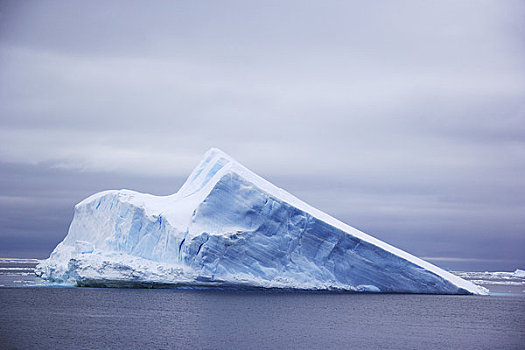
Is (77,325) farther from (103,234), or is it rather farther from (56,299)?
(103,234)

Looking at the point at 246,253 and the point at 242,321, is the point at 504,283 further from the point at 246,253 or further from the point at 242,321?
the point at 242,321

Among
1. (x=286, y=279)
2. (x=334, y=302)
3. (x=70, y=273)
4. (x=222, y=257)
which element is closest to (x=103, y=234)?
(x=70, y=273)

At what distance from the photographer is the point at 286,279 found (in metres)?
26.2

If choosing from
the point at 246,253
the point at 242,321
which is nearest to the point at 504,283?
the point at 246,253

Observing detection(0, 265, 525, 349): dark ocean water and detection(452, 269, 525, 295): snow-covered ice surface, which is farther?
detection(452, 269, 525, 295): snow-covered ice surface

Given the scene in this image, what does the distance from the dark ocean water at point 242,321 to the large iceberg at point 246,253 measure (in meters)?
0.86

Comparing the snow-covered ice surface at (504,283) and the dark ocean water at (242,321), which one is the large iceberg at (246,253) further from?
the snow-covered ice surface at (504,283)

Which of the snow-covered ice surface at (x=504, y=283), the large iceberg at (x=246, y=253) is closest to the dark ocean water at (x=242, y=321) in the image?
the large iceberg at (x=246, y=253)

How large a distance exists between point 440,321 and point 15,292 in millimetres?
18256

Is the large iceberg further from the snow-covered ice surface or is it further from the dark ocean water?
the snow-covered ice surface

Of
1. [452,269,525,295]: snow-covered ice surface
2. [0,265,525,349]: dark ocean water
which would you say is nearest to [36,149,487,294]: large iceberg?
[0,265,525,349]: dark ocean water

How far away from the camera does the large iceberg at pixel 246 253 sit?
25.8m

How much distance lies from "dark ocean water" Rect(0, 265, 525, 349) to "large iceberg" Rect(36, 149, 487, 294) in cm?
86

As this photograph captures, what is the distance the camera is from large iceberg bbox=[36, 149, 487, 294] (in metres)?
25.8
